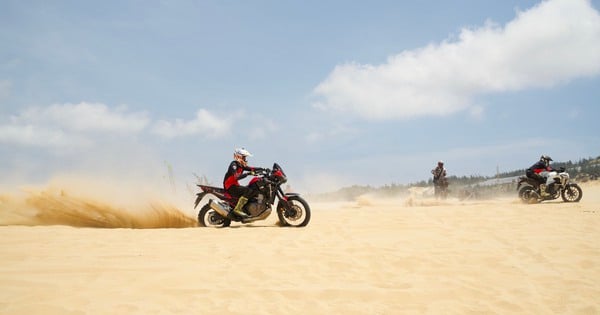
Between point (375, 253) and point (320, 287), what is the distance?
6.48 feet

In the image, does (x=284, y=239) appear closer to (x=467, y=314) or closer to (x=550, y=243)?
(x=467, y=314)

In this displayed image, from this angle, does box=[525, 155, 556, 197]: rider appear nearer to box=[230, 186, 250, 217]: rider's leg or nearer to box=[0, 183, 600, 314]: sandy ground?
box=[0, 183, 600, 314]: sandy ground

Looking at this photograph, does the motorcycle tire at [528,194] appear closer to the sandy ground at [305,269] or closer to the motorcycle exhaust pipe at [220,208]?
the sandy ground at [305,269]

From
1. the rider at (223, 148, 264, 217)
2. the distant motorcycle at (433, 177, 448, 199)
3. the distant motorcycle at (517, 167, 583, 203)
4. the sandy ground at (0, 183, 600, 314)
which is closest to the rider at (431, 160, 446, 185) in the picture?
the distant motorcycle at (433, 177, 448, 199)

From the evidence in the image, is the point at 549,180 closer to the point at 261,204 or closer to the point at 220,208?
the point at 261,204

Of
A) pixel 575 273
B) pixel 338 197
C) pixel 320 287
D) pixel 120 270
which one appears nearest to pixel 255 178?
pixel 120 270

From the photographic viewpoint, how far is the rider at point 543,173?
1586 centimetres

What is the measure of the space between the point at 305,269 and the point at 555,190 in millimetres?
14054

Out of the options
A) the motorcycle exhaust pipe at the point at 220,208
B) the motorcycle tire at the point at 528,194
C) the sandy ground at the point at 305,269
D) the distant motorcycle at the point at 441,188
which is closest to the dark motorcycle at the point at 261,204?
the motorcycle exhaust pipe at the point at 220,208

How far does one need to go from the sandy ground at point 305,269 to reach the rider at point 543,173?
7.20 meters

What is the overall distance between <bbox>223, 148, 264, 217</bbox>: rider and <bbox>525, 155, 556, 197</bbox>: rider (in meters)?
11.8

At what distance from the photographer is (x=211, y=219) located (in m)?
9.98

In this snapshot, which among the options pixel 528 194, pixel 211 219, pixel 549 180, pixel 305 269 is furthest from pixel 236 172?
pixel 549 180

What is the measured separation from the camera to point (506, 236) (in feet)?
26.0
